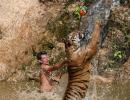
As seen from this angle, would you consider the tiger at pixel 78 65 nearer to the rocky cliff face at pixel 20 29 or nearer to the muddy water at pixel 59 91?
the muddy water at pixel 59 91

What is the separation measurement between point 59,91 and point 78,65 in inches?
158

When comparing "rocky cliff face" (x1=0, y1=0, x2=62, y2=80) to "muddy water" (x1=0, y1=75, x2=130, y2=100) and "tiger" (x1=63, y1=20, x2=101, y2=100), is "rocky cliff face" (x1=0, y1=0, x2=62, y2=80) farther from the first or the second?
"tiger" (x1=63, y1=20, x2=101, y2=100)

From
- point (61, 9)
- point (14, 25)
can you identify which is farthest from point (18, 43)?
point (61, 9)

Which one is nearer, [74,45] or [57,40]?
[74,45]

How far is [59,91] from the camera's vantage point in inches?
502

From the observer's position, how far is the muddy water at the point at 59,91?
12445 millimetres

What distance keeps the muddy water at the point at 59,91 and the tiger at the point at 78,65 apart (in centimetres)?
Result: 322

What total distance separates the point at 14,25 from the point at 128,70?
11.2 feet

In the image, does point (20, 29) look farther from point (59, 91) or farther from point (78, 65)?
point (78, 65)

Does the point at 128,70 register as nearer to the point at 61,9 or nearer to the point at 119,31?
the point at 119,31

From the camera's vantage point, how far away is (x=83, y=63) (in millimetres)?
8875

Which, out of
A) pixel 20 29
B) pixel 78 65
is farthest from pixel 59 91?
pixel 78 65

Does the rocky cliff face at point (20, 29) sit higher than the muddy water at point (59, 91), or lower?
higher

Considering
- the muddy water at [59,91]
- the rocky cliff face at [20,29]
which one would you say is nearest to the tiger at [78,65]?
the muddy water at [59,91]
